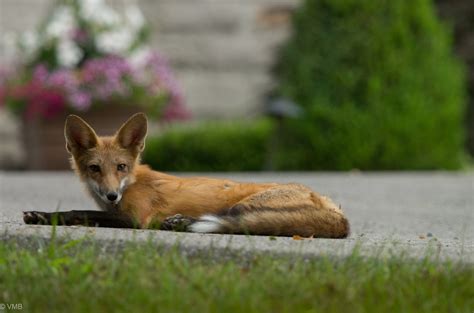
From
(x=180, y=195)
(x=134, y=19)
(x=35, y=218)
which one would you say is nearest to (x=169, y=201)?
(x=180, y=195)

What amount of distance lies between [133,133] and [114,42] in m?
7.26

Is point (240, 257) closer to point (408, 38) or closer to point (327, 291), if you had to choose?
point (327, 291)

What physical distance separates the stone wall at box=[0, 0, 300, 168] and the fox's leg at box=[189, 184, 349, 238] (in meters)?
8.88

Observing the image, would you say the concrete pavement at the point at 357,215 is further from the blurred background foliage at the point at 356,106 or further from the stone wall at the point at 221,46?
the stone wall at the point at 221,46

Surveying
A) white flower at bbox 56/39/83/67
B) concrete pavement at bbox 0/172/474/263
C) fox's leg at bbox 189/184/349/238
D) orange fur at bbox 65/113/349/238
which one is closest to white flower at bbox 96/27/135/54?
white flower at bbox 56/39/83/67

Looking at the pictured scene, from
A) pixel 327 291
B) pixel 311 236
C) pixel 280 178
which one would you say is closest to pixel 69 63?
pixel 280 178

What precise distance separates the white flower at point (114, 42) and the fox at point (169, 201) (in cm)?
717

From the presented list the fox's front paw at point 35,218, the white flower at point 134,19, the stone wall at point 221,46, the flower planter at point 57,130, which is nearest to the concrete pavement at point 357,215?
the fox's front paw at point 35,218

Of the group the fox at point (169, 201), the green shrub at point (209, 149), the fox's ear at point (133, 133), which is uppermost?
the fox's ear at point (133, 133)

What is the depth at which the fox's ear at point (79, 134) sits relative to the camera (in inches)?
175

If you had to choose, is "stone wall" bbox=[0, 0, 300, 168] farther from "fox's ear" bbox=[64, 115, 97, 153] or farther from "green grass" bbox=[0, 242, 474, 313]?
"green grass" bbox=[0, 242, 474, 313]

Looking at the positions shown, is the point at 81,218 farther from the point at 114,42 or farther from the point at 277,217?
the point at 114,42

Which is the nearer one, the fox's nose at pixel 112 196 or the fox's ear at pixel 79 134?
the fox's nose at pixel 112 196

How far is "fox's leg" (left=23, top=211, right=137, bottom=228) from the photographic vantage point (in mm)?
4477
